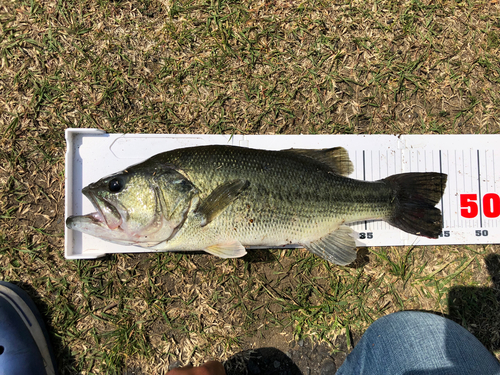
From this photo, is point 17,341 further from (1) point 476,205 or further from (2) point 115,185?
(1) point 476,205

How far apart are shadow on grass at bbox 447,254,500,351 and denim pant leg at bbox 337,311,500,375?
0.40 meters

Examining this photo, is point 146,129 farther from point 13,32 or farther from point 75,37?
point 13,32

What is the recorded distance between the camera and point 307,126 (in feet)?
10.9

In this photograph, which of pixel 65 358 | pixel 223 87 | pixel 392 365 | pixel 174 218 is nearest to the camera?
pixel 174 218

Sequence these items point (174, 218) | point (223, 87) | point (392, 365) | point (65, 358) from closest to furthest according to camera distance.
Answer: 1. point (174, 218)
2. point (392, 365)
3. point (65, 358)
4. point (223, 87)

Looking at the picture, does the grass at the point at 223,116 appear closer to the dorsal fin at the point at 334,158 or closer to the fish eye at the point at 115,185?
the dorsal fin at the point at 334,158

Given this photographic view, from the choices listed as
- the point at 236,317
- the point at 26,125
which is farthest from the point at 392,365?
the point at 26,125

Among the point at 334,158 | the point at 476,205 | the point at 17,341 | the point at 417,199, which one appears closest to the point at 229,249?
the point at 334,158

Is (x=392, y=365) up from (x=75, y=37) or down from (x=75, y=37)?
down

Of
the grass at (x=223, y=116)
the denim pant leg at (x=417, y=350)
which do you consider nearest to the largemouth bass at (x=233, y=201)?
the grass at (x=223, y=116)

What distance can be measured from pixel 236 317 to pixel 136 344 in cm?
105

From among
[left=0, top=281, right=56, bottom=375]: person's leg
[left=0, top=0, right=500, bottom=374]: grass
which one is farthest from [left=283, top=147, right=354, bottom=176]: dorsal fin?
[left=0, top=281, right=56, bottom=375]: person's leg

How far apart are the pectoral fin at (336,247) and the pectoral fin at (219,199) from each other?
847mm

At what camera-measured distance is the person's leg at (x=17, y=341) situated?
9.67 ft
